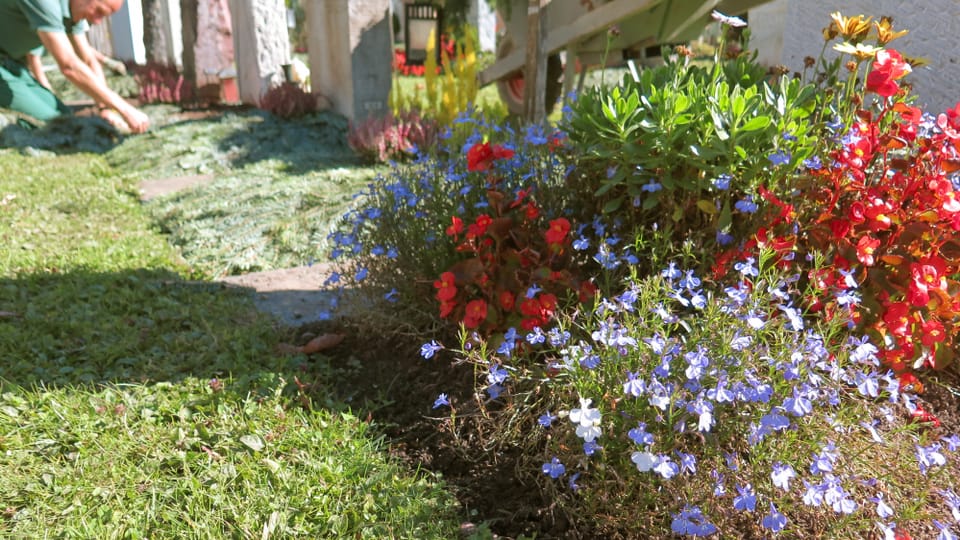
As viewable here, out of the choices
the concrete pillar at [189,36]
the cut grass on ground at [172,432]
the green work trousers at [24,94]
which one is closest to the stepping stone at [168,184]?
the cut grass on ground at [172,432]

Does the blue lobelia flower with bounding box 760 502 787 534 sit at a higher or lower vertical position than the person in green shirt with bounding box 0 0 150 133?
lower

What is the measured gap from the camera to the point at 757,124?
2.01 metres

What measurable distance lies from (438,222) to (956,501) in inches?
74.0

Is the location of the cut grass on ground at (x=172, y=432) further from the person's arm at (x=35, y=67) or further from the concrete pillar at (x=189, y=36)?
the concrete pillar at (x=189, y=36)

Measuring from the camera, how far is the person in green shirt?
628 centimetres

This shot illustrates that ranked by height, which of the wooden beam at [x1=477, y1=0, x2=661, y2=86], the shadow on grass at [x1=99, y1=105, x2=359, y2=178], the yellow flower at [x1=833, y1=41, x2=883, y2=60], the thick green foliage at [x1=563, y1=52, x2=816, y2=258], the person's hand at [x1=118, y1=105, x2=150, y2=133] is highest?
the wooden beam at [x1=477, y1=0, x2=661, y2=86]

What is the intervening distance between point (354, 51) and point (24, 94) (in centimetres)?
385

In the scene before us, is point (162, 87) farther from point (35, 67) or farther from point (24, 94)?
point (24, 94)

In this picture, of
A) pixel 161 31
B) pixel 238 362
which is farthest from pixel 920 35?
pixel 161 31

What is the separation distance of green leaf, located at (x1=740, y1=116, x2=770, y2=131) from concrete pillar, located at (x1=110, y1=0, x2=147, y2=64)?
1540 cm

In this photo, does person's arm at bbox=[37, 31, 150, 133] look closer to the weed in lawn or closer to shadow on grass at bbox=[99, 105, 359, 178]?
shadow on grass at bbox=[99, 105, 359, 178]

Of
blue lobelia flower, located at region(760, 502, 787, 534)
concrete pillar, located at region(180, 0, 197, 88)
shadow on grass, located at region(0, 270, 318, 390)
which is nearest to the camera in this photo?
blue lobelia flower, located at region(760, 502, 787, 534)

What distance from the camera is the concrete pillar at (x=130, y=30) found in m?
15.1

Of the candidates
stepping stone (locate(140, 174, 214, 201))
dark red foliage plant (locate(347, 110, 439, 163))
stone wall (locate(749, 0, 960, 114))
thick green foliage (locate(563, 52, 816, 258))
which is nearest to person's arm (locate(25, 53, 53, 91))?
stepping stone (locate(140, 174, 214, 201))
